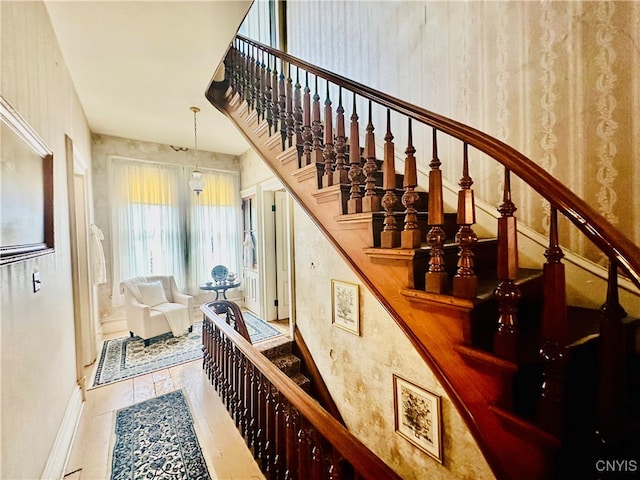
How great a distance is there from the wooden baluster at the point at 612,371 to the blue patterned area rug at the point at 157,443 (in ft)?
7.01

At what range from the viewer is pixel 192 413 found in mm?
2414

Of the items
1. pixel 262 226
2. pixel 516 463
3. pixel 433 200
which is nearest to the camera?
pixel 516 463

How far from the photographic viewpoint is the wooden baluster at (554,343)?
2.79 feet

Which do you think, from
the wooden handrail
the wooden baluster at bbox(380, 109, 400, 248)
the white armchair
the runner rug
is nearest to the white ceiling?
the wooden baluster at bbox(380, 109, 400, 248)

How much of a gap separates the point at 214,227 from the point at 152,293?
1.69 meters

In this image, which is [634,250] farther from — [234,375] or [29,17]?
[29,17]

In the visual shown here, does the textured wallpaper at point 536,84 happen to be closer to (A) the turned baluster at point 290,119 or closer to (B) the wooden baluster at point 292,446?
(A) the turned baluster at point 290,119

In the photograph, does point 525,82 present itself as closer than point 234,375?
Yes

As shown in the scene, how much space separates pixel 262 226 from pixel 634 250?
4492mm

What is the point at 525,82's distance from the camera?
1673mm

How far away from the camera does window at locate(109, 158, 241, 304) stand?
14.8ft

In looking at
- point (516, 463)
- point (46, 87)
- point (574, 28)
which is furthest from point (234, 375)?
point (574, 28)

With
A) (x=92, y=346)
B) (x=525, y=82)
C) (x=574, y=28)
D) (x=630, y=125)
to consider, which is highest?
(x=574, y=28)

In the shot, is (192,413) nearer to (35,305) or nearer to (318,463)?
(35,305)
